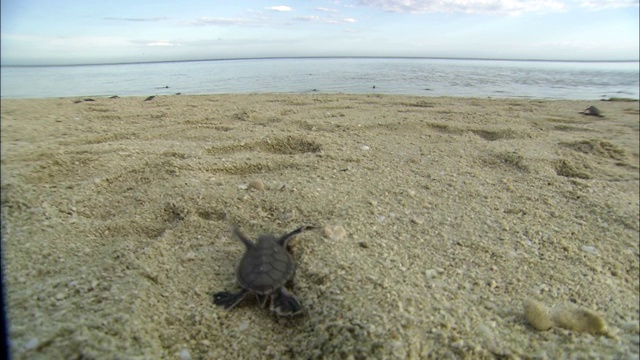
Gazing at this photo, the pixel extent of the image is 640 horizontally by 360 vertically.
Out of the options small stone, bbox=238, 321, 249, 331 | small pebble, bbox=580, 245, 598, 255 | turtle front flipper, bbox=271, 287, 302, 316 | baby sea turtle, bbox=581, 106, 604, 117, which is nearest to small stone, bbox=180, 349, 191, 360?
small stone, bbox=238, 321, 249, 331

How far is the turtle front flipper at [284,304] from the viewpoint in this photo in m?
1.13

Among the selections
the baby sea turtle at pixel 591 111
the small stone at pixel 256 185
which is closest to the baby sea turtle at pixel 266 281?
the small stone at pixel 256 185

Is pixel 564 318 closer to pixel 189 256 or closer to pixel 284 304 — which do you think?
pixel 284 304

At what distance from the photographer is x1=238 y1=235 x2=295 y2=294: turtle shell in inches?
46.3

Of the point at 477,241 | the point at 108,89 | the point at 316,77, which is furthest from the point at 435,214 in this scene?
the point at 316,77

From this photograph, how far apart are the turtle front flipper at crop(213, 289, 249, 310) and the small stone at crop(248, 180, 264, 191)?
2.55ft

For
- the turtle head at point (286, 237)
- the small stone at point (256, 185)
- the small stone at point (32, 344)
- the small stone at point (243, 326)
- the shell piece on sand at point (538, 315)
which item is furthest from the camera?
the small stone at point (256, 185)

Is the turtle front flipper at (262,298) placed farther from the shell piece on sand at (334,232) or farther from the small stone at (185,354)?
the shell piece on sand at (334,232)

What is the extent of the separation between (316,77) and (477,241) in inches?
234

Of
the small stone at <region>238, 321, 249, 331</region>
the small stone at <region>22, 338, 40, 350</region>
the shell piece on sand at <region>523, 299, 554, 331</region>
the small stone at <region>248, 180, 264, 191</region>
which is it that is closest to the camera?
the small stone at <region>22, 338, 40, 350</region>

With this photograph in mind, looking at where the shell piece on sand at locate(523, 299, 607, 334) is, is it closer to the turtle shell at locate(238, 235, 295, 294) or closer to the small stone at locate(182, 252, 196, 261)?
the turtle shell at locate(238, 235, 295, 294)

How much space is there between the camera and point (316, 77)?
6719 mm

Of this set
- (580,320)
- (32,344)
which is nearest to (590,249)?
(580,320)

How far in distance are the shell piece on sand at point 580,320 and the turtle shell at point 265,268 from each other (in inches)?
32.8
